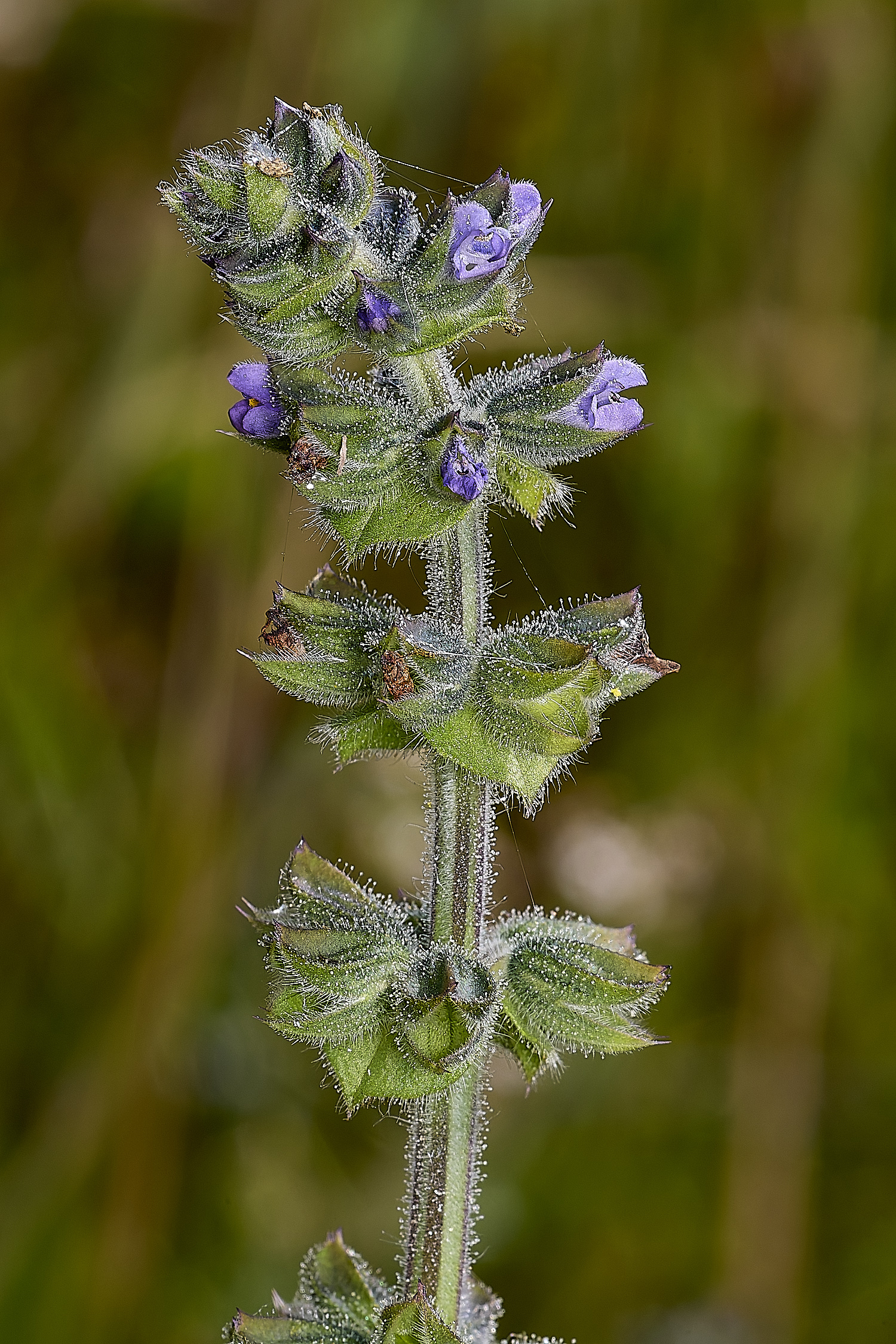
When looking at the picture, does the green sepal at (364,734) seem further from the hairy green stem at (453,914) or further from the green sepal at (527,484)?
the green sepal at (527,484)

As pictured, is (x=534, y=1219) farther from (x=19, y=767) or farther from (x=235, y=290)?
(x=235, y=290)

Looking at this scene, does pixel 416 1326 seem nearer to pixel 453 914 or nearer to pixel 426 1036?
pixel 426 1036

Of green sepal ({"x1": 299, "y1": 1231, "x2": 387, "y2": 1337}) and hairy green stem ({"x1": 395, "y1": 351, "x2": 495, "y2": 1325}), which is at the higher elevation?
hairy green stem ({"x1": 395, "y1": 351, "x2": 495, "y2": 1325})

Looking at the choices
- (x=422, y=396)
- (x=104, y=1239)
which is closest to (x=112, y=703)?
(x=104, y=1239)

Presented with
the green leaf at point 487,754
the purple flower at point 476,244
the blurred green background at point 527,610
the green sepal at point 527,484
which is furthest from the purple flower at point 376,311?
the blurred green background at point 527,610

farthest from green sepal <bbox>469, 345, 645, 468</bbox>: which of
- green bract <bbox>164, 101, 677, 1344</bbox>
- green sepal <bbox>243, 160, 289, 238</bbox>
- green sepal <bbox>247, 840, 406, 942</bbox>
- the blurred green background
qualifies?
the blurred green background

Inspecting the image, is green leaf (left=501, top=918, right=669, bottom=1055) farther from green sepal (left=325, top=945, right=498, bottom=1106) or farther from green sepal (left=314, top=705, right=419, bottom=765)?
green sepal (left=314, top=705, right=419, bottom=765)
